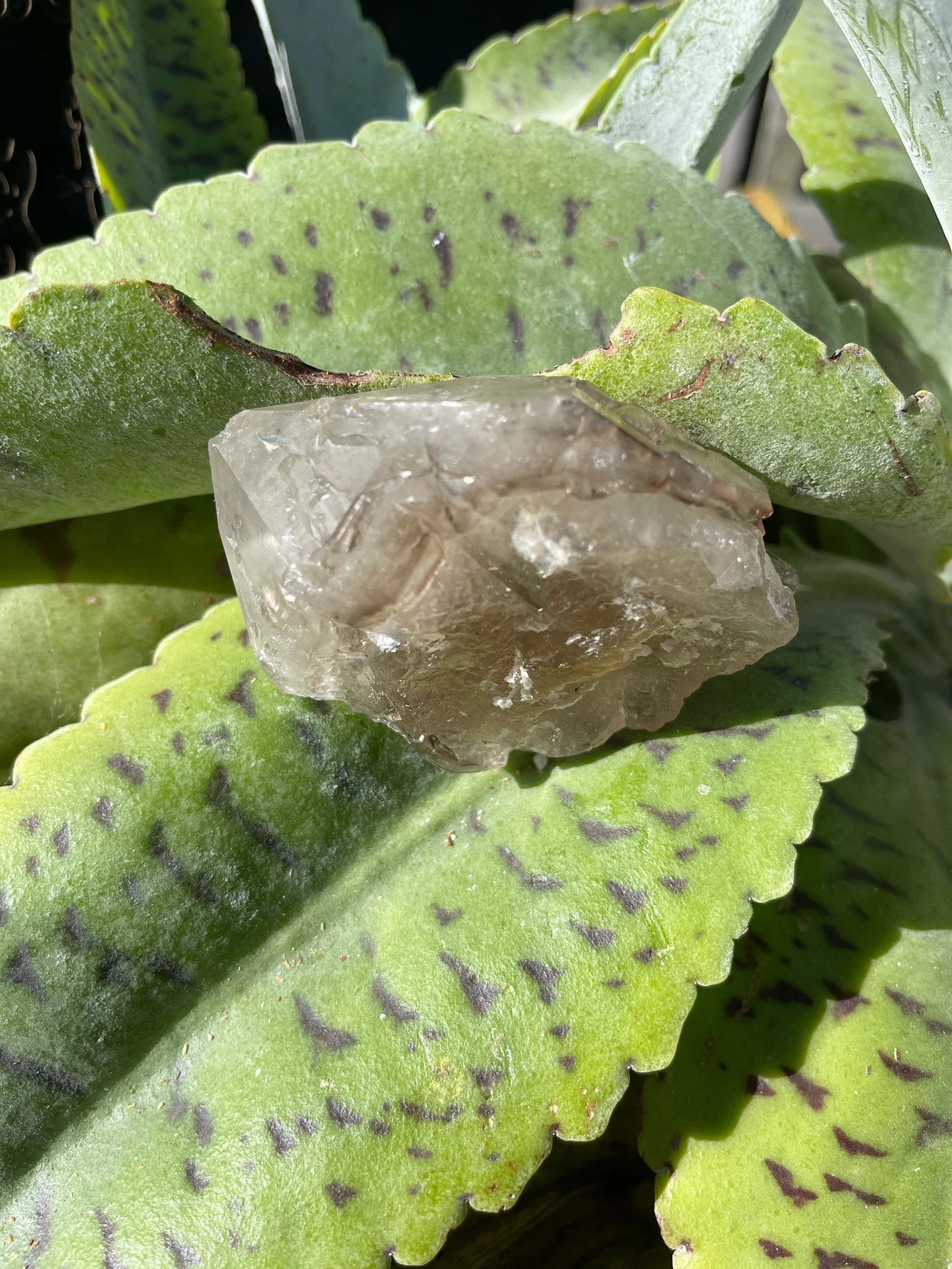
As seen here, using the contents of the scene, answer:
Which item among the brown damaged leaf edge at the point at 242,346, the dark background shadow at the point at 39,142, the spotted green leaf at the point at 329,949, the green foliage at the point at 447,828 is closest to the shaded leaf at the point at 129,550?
the green foliage at the point at 447,828

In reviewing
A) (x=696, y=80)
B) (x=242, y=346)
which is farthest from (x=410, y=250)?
(x=696, y=80)

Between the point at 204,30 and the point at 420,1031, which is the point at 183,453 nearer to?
the point at 420,1031

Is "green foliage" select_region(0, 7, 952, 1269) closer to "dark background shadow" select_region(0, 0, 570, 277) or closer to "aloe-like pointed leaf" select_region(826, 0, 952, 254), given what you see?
"aloe-like pointed leaf" select_region(826, 0, 952, 254)

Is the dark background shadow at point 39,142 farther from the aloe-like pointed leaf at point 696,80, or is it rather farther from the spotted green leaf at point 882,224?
the spotted green leaf at point 882,224

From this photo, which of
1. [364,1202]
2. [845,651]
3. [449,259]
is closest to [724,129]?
[449,259]

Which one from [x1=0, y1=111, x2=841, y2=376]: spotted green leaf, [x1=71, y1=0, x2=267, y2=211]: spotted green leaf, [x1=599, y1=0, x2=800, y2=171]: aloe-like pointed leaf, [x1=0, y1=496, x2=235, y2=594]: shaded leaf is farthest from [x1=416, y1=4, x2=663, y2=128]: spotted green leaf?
[x1=0, y1=496, x2=235, y2=594]: shaded leaf
